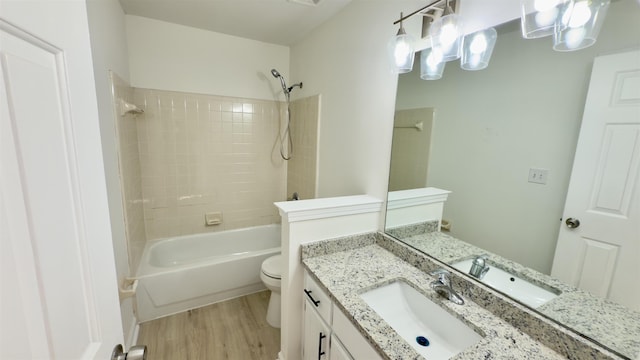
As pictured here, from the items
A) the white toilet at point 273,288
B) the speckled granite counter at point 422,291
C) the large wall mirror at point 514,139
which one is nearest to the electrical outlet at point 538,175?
the large wall mirror at point 514,139

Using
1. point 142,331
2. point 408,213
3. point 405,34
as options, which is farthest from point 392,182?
point 142,331

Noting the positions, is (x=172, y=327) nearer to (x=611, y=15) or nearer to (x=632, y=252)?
(x=632, y=252)

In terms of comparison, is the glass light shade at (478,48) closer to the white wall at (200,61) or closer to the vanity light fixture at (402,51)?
the vanity light fixture at (402,51)

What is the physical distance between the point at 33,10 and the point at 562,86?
135 centimetres

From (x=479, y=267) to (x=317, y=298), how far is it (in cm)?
76

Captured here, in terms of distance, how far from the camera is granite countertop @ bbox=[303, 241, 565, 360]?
832 millimetres

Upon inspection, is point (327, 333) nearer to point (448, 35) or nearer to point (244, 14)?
point (448, 35)

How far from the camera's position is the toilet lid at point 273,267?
2021 millimetres

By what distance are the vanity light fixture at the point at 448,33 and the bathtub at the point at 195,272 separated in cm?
209

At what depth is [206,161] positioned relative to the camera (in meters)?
2.67

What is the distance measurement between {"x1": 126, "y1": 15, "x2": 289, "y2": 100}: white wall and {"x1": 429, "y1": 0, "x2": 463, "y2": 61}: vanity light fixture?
6.52 ft

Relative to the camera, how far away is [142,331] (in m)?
1.95

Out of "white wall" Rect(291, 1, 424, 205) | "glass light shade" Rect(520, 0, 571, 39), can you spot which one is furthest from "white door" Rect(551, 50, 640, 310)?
"white wall" Rect(291, 1, 424, 205)

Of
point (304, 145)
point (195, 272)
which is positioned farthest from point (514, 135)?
point (195, 272)
